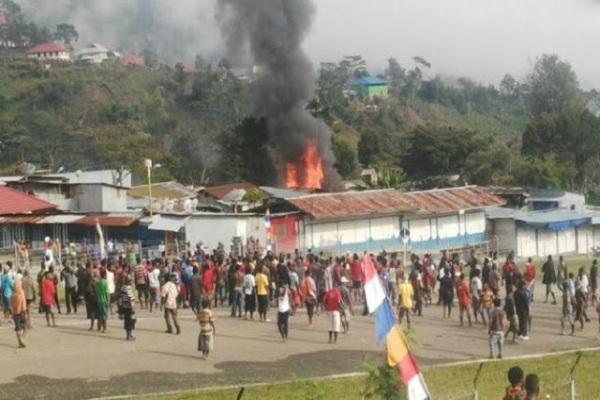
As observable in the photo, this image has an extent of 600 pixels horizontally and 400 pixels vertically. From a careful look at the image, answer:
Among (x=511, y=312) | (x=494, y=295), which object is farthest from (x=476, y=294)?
(x=511, y=312)

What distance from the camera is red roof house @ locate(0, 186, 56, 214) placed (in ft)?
140

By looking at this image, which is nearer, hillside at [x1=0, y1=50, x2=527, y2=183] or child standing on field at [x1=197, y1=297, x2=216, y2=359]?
child standing on field at [x1=197, y1=297, x2=216, y2=359]

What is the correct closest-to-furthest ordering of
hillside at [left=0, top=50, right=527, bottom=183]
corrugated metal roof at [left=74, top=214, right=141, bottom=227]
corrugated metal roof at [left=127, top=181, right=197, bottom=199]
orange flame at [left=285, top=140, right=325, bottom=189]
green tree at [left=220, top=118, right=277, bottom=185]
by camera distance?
1. corrugated metal roof at [left=74, top=214, right=141, bottom=227]
2. corrugated metal roof at [left=127, top=181, right=197, bottom=199]
3. orange flame at [left=285, top=140, right=325, bottom=189]
4. green tree at [left=220, top=118, right=277, bottom=185]
5. hillside at [left=0, top=50, right=527, bottom=183]

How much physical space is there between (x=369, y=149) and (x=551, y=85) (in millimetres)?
40379

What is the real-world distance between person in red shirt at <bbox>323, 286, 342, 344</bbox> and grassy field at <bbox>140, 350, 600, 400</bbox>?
3.08 metres

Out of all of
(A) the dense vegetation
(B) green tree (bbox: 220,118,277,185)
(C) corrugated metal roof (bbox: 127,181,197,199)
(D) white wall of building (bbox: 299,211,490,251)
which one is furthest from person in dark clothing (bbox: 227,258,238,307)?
(B) green tree (bbox: 220,118,277,185)

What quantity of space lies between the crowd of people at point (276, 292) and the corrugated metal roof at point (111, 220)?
14.1 meters

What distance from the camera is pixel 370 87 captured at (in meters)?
156

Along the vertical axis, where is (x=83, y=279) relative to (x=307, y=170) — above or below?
below

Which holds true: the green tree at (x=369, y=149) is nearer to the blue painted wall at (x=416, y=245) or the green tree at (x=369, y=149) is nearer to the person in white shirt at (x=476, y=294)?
the blue painted wall at (x=416, y=245)

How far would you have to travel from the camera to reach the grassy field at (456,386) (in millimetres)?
16453

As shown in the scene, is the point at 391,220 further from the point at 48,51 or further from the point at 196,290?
the point at 48,51

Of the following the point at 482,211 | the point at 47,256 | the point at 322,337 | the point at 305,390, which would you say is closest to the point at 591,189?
the point at 482,211

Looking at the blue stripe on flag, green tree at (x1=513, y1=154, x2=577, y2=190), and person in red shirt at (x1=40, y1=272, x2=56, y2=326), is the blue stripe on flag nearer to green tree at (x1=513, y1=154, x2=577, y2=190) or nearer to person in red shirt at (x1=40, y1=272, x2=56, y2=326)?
person in red shirt at (x1=40, y1=272, x2=56, y2=326)
